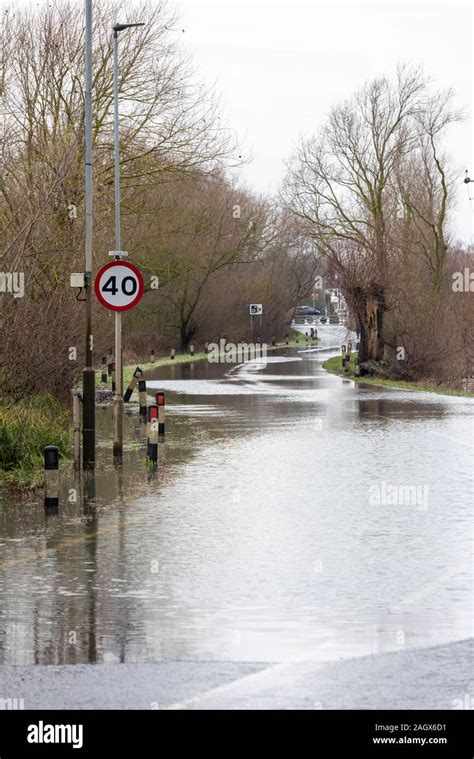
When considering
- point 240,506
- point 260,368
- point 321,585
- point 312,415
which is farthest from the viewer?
point 260,368

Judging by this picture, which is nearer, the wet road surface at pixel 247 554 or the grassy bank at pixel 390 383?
the wet road surface at pixel 247 554

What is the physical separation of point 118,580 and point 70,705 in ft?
12.3

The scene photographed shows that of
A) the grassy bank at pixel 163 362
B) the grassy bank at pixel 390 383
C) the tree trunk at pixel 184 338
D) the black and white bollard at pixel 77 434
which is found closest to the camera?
the black and white bollard at pixel 77 434

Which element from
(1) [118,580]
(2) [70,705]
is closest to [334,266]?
(1) [118,580]

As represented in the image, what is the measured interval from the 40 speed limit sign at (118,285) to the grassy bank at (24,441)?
2.01 metres

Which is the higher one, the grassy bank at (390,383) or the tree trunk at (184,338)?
the tree trunk at (184,338)

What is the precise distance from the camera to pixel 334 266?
56.0 meters

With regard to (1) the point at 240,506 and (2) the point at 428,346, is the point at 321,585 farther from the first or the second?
(2) the point at 428,346

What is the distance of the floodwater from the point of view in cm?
904

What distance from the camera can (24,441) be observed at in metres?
18.7

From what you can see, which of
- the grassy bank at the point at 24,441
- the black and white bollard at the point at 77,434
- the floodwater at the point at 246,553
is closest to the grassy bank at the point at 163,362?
the grassy bank at the point at 24,441

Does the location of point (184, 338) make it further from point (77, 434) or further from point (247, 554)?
point (247, 554)

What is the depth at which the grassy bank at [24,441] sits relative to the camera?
17.9 m

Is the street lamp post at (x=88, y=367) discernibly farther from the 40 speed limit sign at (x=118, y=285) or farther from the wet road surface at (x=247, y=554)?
the 40 speed limit sign at (x=118, y=285)
